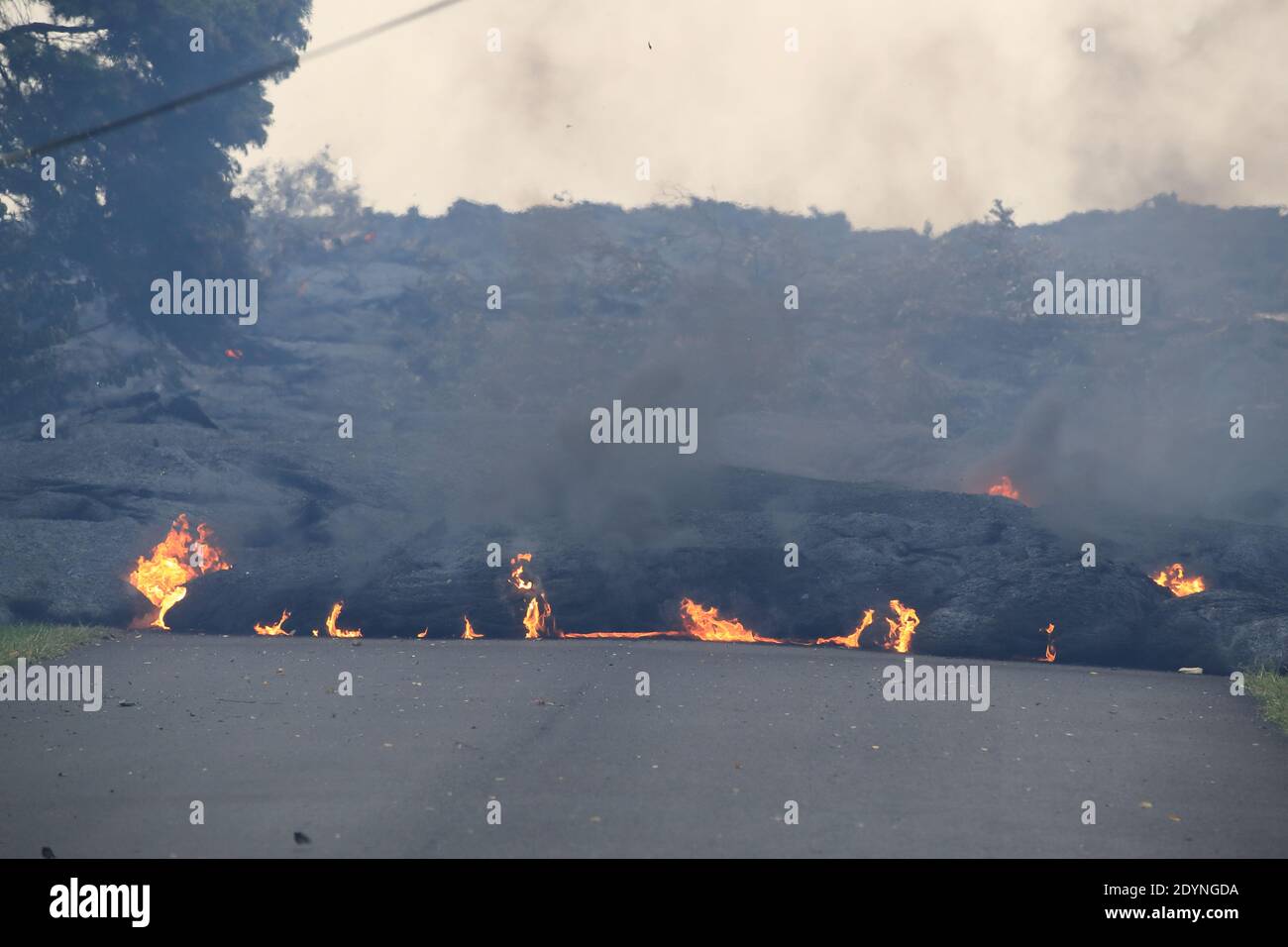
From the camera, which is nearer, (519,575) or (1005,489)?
(519,575)

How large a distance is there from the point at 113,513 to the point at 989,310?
36097mm

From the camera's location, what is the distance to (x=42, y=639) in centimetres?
1800

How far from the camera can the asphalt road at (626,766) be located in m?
7.98

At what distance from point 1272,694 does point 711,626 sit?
348 inches

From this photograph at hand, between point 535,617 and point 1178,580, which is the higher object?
point 1178,580

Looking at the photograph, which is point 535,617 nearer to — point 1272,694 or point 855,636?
point 855,636

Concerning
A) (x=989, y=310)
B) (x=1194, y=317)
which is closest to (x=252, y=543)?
(x=989, y=310)

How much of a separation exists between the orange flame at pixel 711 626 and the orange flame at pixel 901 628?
1.82 metres

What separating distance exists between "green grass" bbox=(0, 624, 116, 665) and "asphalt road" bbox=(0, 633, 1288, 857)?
68.3 inches

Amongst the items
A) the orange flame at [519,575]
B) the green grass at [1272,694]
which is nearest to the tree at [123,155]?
the orange flame at [519,575]

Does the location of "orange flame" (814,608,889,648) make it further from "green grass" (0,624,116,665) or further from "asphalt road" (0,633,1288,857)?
"green grass" (0,624,116,665)

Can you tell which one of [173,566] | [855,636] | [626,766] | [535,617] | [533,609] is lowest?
[626,766]

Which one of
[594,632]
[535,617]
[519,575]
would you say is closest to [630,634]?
[594,632]

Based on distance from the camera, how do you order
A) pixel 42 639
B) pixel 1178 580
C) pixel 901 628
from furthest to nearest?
pixel 1178 580
pixel 901 628
pixel 42 639
